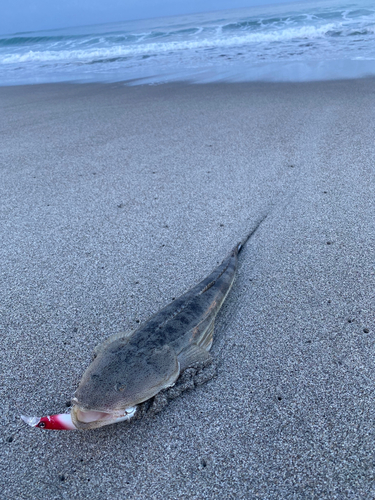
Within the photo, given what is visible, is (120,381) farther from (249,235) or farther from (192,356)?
(249,235)

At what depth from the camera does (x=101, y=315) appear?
2473 millimetres

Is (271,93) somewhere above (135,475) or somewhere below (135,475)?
above

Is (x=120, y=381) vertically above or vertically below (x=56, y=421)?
above

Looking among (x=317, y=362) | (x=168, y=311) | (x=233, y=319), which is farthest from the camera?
(x=233, y=319)

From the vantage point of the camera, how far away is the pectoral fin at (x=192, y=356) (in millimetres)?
1983

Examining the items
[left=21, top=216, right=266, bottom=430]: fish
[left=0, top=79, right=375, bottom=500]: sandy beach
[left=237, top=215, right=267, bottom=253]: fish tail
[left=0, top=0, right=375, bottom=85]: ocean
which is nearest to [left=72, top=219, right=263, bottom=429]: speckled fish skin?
[left=21, top=216, right=266, bottom=430]: fish

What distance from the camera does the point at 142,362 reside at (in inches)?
72.2

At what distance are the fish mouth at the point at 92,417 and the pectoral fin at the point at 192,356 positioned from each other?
398 millimetres

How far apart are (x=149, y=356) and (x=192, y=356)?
0.26m

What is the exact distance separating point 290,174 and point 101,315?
258 cm

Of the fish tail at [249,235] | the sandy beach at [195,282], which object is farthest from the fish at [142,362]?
the fish tail at [249,235]

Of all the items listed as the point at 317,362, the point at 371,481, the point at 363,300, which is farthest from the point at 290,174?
the point at 371,481

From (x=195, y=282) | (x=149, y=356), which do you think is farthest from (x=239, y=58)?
(x=149, y=356)

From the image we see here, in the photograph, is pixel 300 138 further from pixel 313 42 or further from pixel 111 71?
pixel 313 42
